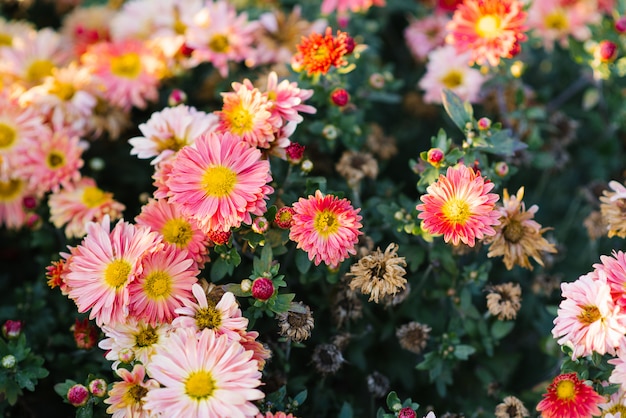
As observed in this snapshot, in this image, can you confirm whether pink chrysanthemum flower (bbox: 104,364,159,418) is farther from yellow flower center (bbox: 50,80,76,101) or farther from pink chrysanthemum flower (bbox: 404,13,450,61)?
pink chrysanthemum flower (bbox: 404,13,450,61)

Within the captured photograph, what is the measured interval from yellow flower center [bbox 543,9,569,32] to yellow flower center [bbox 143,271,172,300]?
2.12m

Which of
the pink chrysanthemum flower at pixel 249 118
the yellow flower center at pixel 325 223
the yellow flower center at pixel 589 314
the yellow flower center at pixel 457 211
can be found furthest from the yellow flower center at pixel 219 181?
the yellow flower center at pixel 589 314

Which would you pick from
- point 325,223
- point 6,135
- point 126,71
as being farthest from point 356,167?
point 6,135

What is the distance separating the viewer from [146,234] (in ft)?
5.73

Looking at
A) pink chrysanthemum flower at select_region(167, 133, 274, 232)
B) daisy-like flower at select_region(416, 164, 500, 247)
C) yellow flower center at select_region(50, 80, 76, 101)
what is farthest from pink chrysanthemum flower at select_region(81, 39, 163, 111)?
daisy-like flower at select_region(416, 164, 500, 247)

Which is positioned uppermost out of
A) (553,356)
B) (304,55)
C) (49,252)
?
(304,55)

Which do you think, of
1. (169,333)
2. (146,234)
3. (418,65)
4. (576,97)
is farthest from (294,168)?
(576,97)

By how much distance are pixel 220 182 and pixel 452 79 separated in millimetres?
1298

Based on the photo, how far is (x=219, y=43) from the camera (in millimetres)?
2482

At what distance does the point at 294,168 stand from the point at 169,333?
71 centimetres

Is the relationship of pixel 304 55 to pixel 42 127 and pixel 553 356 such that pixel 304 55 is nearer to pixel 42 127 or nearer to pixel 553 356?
pixel 42 127

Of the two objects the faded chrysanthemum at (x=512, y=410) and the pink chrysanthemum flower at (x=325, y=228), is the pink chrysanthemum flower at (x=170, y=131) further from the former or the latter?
the faded chrysanthemum at (x=512, y=410)

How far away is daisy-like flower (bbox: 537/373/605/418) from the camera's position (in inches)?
64.9

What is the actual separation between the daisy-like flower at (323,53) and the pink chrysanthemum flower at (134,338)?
0.92 meters
